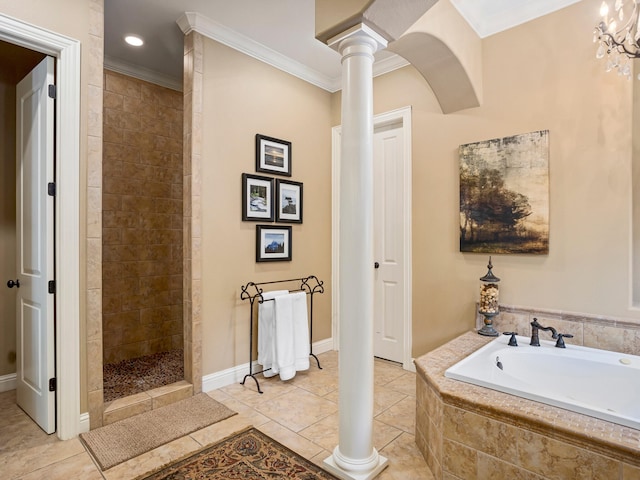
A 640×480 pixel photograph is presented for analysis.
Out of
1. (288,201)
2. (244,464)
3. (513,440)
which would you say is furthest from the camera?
(288,201)

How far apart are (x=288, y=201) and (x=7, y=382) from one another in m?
2.68

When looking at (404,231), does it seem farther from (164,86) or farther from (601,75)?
(164,86)

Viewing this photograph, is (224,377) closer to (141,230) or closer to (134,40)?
(141,230)

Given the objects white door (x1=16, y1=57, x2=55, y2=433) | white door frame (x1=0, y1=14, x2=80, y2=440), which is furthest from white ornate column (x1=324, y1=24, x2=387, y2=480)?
white door (x1=16, y1=57, x2=55, y2=433)

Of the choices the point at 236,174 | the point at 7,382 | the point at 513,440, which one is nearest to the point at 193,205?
the point at 236,174

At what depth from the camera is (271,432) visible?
92.3 inches

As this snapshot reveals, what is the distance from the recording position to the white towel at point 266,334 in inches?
124

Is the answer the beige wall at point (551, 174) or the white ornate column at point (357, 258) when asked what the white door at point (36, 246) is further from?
the beige wall at point (551, 174)

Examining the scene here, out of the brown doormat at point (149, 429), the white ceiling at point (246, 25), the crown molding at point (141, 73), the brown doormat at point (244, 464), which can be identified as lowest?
the brown doormat at point (244, 464)

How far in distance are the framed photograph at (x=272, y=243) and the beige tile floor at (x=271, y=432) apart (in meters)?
1.08

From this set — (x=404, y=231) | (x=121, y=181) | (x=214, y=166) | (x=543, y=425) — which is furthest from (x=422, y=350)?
(x=121, y=181)

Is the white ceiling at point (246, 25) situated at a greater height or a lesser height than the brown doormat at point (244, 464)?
greater

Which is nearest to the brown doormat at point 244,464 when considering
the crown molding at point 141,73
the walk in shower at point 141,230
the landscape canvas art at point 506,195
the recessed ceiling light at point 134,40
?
the walk in shower at point 141,230

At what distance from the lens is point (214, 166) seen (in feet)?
9.80
